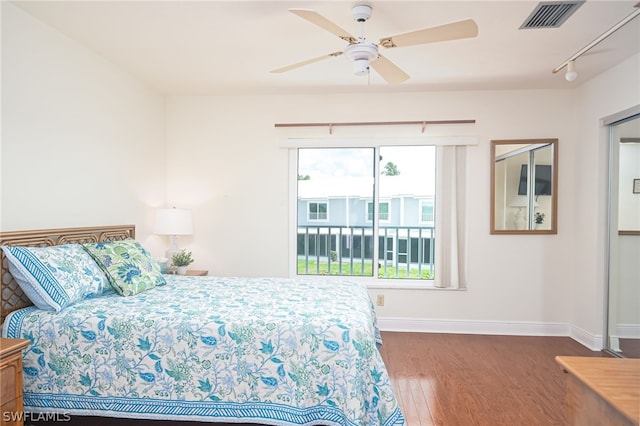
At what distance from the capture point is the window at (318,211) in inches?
164

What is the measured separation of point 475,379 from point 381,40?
251cm

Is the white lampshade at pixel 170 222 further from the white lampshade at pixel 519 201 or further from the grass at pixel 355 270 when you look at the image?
the white lampshade at pixel 519 201

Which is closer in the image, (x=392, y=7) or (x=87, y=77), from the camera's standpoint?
(x=392, y=7)

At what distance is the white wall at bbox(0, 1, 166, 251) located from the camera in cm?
231

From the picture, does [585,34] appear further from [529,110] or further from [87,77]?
[87,77]

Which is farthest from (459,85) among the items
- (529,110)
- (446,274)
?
(446,274)

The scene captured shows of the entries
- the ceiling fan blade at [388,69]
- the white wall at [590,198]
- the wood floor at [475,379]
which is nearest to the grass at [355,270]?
the wood floor at [475,379]

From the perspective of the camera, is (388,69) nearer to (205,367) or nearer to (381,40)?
(381,40)

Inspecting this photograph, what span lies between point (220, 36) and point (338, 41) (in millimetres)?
856

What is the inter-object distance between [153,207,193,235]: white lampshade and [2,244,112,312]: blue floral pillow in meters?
1.26

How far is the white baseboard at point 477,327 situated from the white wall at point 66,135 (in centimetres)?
285

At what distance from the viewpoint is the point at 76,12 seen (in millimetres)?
2367

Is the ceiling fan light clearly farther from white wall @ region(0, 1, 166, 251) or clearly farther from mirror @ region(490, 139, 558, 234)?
mirror @ region(490, 139, 558, 234)

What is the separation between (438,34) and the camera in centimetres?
192
